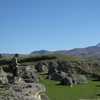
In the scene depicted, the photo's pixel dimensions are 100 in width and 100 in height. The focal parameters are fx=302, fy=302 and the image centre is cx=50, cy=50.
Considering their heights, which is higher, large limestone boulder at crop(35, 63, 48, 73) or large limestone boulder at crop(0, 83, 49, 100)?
large limestone boulder at crop(35, 63, 48, 73)

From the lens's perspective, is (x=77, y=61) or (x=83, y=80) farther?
(x=77, y=61)

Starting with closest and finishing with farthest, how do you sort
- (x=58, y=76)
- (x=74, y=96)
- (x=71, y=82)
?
1. (x=74, y=96)
2. (x=71, y=82)
3. (x=58, y=76)

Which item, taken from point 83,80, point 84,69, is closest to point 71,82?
point 83,80

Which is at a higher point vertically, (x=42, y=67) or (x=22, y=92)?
(x=42, y=67)

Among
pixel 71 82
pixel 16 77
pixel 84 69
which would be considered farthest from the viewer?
pixel 84 69

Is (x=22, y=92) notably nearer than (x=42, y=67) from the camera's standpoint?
Yes

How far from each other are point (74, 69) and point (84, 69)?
9.39 ft

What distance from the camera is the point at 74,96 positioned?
34938mm

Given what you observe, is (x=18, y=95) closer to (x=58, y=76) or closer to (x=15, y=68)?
(x=15, y=68)

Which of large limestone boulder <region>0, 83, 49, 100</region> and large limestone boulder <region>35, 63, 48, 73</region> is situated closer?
large limestone boulder <region>0, 83, 49, 100</region>

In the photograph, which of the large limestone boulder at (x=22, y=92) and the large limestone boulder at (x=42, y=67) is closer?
the large limestone boulder at (x=22, y=92)

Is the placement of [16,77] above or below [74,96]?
above

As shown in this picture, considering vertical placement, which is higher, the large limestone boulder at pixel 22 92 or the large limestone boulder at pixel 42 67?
the large limestone boulder at pixel 42 67

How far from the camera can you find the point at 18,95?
691 inches
